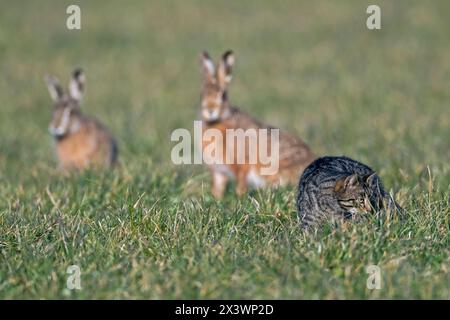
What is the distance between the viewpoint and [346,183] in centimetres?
672

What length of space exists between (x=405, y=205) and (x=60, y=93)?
7321 millimetres

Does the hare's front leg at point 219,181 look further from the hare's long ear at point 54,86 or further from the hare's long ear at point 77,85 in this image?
the hare's long ear at point 54,86

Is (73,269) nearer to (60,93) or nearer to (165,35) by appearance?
(60,93)

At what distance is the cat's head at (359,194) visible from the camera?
21.7 ft

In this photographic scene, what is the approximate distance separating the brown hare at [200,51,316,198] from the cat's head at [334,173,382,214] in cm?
254

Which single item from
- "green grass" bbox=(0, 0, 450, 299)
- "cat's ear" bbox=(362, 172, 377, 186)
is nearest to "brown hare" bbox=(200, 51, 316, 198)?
"green grass" bbox=(0, 0, 450, 299)

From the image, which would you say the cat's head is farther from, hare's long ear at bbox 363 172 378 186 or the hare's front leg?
the hare's front leg

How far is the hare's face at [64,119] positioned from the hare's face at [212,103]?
290 cm

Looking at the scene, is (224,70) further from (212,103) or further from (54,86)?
(54,86)

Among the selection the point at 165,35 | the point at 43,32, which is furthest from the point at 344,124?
the point at 43,32

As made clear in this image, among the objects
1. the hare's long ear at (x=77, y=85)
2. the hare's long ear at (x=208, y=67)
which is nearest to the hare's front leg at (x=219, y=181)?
the hare's long ear at (x=208, y=67)

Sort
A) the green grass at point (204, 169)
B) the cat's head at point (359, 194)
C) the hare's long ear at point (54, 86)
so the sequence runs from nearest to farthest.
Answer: the green grass at point (204, 169)
the cat's head at point (359, 194)
the hare's long ear at point (54, 86)

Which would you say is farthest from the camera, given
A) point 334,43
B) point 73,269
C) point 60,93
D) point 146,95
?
point 334,43

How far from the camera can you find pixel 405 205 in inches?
281
